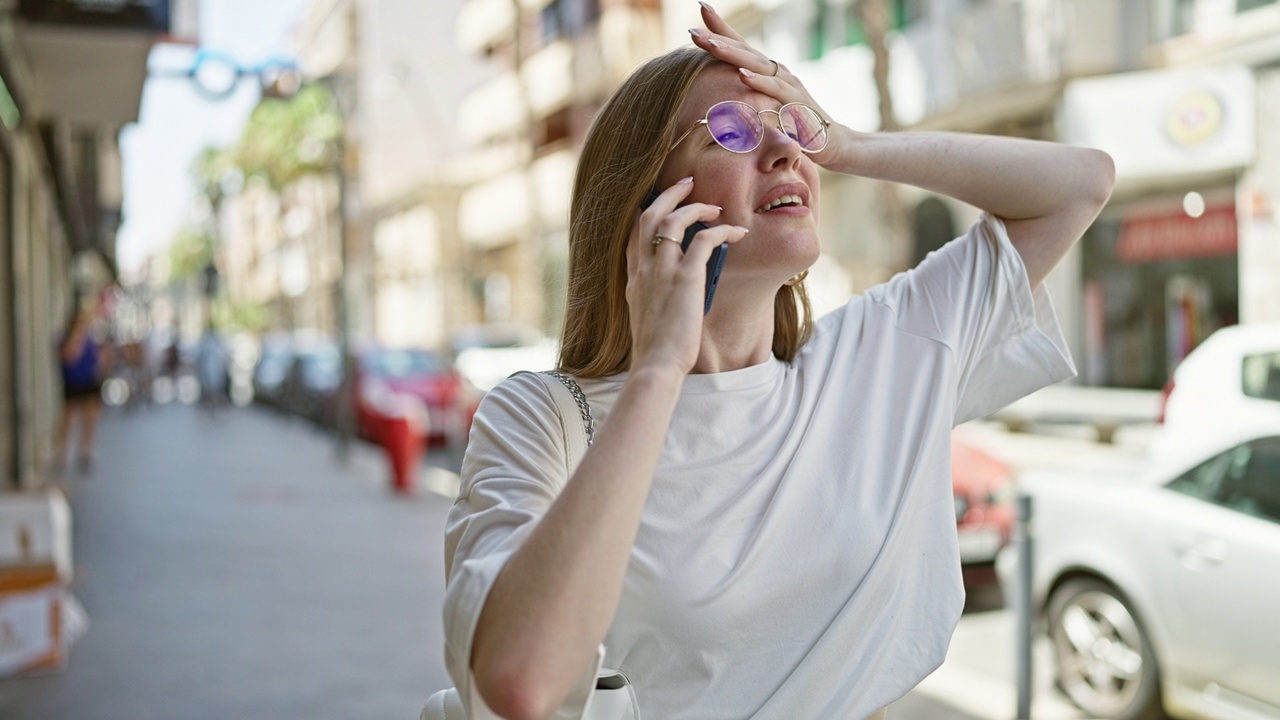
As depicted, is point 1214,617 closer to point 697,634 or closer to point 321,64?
point 697,634

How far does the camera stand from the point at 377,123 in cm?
6044

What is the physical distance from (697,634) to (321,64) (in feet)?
216

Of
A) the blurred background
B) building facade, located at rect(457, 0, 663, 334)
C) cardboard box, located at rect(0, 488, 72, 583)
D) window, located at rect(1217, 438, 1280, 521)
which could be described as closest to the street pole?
the blurred background

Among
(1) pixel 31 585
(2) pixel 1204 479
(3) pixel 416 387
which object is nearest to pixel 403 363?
(3) pixel 416 387

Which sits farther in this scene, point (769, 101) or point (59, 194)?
point (59, 194)

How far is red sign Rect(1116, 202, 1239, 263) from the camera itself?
18547mm

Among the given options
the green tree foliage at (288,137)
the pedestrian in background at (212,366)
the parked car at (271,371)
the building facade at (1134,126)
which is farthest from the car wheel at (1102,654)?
the green tree foliage at (288,137)

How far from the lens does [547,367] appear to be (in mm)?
2529

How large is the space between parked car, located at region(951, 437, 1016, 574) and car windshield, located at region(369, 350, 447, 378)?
13825 mm

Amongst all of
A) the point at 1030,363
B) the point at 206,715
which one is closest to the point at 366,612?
the point at 206,715

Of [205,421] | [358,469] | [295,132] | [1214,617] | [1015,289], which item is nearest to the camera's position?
[1015,289]

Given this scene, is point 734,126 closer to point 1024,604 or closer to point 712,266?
point 712,266

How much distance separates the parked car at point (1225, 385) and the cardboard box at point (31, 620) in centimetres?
581

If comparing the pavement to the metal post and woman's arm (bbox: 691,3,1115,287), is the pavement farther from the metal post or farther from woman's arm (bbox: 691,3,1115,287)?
woman's arm (bbox: 691,3,1115,287)
